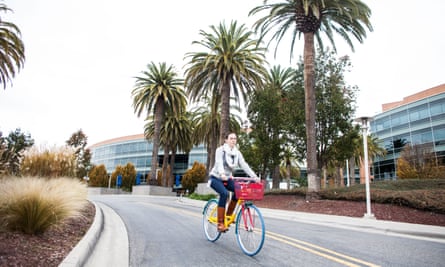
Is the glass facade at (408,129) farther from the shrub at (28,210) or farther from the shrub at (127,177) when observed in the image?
the shrub at (127,177)

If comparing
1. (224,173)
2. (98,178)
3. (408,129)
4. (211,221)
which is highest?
(408,129)

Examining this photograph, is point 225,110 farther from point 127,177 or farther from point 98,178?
point 98,178

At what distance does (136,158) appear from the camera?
7631cm

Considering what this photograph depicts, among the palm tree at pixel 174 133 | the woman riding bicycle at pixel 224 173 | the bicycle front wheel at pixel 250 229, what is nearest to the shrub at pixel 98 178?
the palm tree at pixel 174 133

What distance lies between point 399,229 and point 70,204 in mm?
8414

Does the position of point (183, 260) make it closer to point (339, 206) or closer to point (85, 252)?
point (85, 252)

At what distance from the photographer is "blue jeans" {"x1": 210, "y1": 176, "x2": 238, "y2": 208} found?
5.66 meters

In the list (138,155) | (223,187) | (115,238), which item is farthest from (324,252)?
(138,155)

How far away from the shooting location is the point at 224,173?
5.63 metres

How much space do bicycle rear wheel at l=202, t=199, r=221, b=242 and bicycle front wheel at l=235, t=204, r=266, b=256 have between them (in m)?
0.80

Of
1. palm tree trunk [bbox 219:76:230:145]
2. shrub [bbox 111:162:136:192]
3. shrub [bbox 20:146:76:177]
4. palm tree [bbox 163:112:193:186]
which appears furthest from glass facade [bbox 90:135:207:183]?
shrub [bbox 20:146:76:177]

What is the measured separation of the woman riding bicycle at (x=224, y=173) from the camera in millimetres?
5684

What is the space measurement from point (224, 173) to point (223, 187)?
28cm

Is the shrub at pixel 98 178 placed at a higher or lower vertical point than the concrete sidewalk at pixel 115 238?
higher
